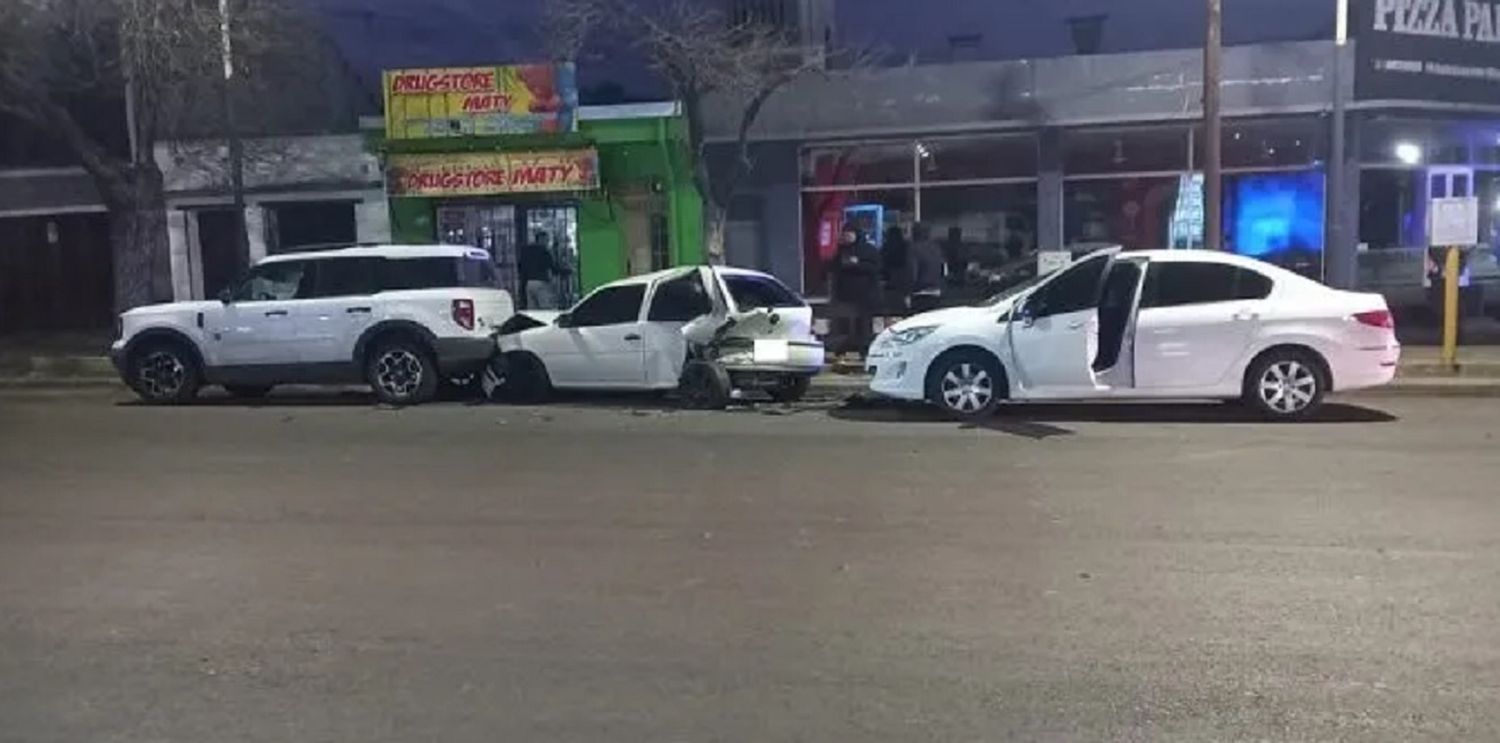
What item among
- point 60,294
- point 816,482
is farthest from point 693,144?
point 60,294

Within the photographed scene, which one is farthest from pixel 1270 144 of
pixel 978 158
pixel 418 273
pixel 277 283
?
pixel 277 283

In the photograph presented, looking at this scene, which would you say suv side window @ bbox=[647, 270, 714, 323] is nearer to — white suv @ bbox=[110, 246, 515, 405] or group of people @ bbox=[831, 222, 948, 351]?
white suv @ bbox=[110, 246, 515, 405]

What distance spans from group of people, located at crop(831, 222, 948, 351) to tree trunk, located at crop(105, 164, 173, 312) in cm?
963

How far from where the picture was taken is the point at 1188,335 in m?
12.0

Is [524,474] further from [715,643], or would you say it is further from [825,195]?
[825,195]

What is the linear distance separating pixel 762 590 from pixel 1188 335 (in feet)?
23.0

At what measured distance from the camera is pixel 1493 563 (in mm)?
6555

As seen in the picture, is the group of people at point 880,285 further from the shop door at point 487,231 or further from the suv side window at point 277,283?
the shop door at point 487,231

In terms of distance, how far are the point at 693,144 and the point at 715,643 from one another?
556 inches

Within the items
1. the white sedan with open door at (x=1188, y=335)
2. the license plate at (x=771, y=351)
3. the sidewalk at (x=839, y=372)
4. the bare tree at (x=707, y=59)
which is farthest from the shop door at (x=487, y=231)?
the white sedan with open door at (x=1188, y=335)

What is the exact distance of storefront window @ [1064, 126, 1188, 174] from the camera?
20.2 metres

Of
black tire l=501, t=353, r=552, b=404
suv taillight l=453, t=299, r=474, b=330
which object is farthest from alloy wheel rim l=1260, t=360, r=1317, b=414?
suv taillight l=453, t=299, r=474, b=330

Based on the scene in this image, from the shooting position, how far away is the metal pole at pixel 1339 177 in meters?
18.9

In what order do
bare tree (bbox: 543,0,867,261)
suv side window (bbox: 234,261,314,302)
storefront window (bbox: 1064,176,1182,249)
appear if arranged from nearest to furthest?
suv side window (bbox: 234,261,314,302) < bare tree (bbox: 543,0,867,261) < storefront window (bbox: 1064,176,1182,249)
